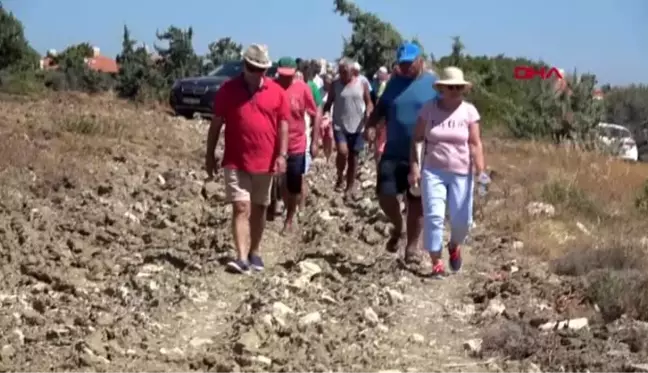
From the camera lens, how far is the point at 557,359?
7.59m

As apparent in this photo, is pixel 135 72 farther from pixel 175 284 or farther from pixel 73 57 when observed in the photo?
pixel 175 284

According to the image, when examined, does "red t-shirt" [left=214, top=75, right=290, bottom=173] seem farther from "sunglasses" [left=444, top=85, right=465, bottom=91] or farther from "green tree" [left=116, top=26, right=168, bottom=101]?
"green tree" [left=116, top=26, right=168, bottom=101]

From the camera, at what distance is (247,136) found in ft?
32.3

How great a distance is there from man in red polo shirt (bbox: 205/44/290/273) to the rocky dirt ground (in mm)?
510

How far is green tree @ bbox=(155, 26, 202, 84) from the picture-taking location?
41.4 metres

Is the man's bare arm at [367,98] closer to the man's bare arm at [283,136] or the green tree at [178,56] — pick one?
the man's bare arm at [283,136]

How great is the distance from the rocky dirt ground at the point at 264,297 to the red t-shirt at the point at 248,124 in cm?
82

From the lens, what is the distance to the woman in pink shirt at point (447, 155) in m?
9.65

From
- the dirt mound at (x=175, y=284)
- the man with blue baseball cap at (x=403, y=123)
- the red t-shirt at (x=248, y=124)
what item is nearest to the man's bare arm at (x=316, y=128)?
the dirt mound at (x=175, y=284)

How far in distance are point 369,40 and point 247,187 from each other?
97.3 ft

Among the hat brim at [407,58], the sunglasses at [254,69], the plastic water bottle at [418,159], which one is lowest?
the plastic water bottle at [418,159]

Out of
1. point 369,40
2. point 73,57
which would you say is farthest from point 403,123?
point 73,57

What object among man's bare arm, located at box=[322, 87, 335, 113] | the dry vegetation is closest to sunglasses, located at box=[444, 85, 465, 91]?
the dry vegetation

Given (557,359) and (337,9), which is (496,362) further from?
(337,9)
